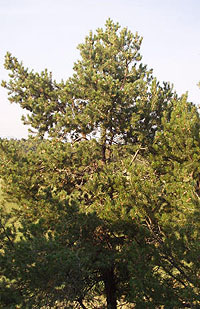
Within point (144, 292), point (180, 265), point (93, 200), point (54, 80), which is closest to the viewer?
point (144, 292)

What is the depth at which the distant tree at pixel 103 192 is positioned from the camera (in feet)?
18.8

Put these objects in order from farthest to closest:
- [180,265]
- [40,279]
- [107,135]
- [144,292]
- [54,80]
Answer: [54,80], [107,135], [180,265], [144,292], [40,279]

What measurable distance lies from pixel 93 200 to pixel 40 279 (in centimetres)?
329

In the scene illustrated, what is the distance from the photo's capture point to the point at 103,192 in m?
7.84

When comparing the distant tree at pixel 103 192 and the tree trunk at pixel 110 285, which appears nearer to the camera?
the distant tree at pixel 103 192

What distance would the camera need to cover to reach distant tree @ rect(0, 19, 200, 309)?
5.74 metres

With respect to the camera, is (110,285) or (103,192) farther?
(110,285)

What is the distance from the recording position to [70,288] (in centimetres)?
608

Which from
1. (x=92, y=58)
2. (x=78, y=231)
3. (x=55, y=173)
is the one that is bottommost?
(x=78, y=231)

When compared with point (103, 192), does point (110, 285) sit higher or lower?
lower

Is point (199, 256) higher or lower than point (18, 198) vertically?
lower

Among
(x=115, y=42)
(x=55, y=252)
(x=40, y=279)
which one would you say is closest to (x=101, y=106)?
(x=115, y=42)

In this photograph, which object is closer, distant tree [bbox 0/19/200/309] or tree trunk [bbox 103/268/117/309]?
distant tree [bbox 0/19/200/309]

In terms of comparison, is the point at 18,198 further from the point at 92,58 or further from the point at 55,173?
the point at 92,58
